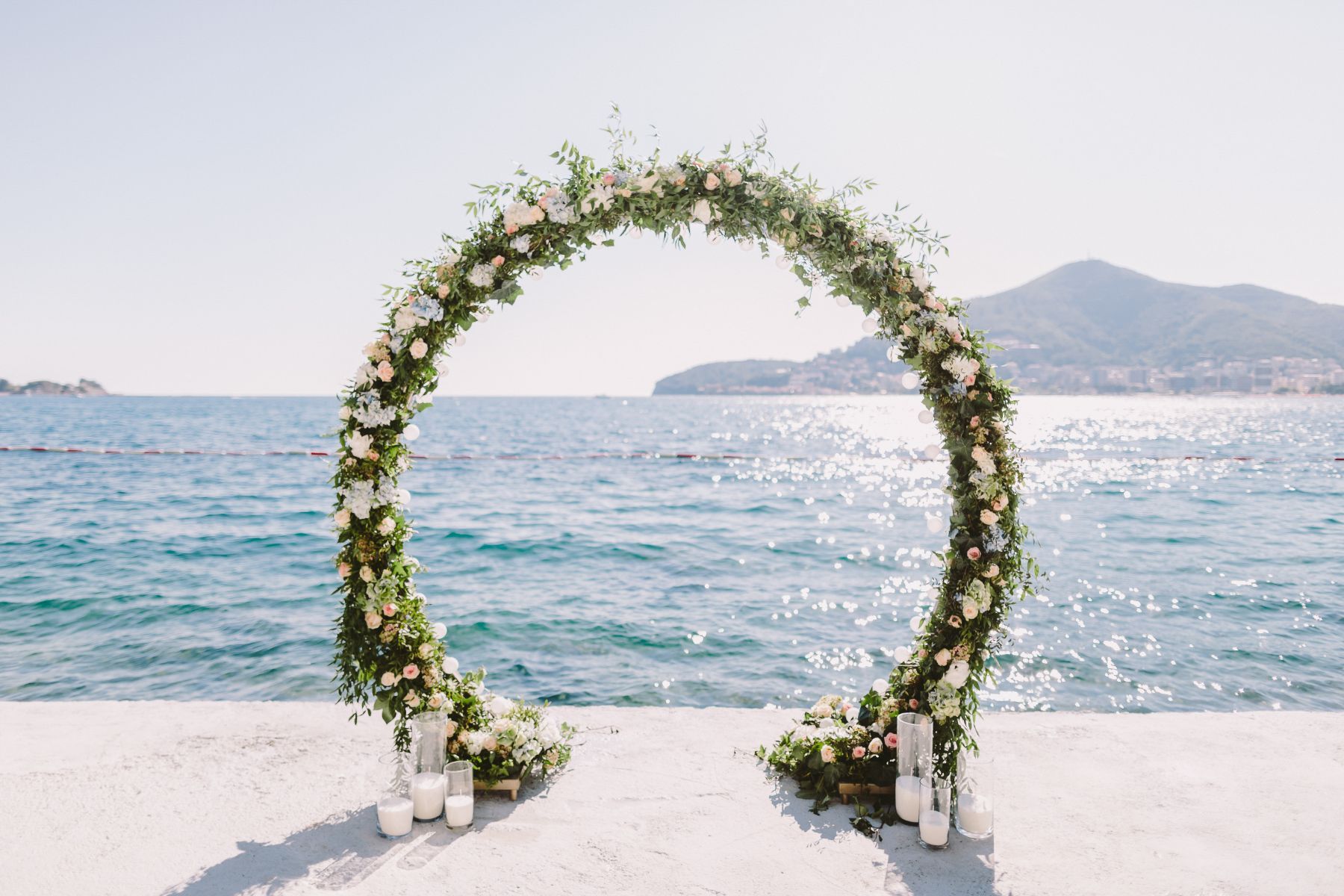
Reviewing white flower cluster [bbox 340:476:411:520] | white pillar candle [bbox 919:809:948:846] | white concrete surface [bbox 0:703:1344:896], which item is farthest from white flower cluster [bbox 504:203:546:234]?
white pillar candle [bbox 919:809:948:846]

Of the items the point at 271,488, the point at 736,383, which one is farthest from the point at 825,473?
the point at 736,383

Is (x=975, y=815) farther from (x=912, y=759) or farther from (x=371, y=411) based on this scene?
(x=371, y=411)

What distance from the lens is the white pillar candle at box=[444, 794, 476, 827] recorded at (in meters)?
4.24

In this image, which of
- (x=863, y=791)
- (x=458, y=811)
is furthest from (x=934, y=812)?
(x=458, y=811)

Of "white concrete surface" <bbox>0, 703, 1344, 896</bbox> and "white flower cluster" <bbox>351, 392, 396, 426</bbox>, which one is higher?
"white flower cluster" <bbox>351, 392, 396, 426</bbox>

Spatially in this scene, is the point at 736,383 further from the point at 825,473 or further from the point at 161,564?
the point at 161,564

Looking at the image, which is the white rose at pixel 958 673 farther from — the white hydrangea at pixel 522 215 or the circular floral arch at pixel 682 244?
the white hydrangea at pixel 522 215

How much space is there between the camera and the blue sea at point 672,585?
9.36m

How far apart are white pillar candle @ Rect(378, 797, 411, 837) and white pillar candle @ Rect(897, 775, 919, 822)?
251 centimetres

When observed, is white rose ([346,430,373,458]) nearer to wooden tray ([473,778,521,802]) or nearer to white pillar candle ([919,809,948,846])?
wooden tray ([473,778,521,802])

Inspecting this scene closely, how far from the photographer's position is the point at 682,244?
14.8ft

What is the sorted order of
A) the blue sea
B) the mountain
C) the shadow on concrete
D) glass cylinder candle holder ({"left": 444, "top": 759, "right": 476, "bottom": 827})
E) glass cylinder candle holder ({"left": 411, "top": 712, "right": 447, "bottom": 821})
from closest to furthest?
1. the shadow on concrete
2. glass cylinder candle holder ({"left": 444, "top": 759, "right": 476, "bottom": 827})
3. glass cylinder candle holder ({"left": 411, "top": 712, "right": 447, "bottom": 821})
4. the blue sea
5. the mountain

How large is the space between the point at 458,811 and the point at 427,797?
0.66 ft

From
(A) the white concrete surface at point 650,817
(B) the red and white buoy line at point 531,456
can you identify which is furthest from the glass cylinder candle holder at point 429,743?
(B) the red and white buoy line at point 531,456
